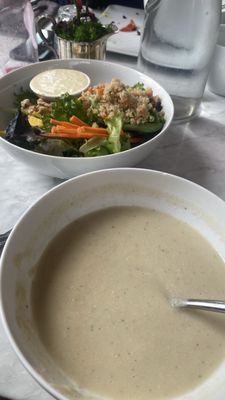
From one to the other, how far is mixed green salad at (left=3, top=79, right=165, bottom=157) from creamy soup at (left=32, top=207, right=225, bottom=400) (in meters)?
0.19

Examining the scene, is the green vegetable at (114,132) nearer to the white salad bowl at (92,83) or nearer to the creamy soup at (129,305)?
the white salad bowl at (92,83)

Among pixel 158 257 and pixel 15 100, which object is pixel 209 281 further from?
pixel 15 100

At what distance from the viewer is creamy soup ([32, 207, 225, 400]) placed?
1.84 feet

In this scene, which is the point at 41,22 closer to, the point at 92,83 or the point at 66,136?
the point at 92,83

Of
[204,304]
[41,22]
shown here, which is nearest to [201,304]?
[204,304]

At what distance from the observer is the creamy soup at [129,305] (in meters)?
0.56

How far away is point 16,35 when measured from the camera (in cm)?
125

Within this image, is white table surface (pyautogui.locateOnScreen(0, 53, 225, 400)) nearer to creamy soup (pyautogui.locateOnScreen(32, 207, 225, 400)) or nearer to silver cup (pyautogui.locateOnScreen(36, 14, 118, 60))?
creamy soup (pyautogui.locateOnScreen(32, 207, 225, 400))

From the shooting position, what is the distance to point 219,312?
62cm

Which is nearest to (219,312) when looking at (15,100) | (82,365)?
(82,365)

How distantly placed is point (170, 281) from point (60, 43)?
2.64ft

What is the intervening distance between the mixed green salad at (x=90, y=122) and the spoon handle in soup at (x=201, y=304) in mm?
366

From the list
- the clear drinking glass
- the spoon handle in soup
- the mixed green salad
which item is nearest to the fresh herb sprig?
the clear drinking glass

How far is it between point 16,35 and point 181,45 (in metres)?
0.52
